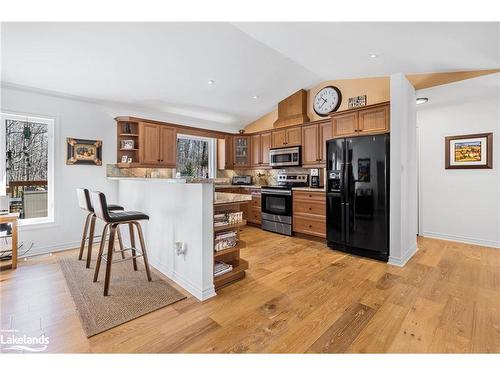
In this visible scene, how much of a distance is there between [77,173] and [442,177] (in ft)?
20.0

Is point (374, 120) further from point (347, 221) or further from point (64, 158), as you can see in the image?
point (64, 158)

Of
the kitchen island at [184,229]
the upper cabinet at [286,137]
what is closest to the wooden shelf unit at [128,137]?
the kitchen island at [184,229]

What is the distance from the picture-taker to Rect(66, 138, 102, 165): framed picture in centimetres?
364

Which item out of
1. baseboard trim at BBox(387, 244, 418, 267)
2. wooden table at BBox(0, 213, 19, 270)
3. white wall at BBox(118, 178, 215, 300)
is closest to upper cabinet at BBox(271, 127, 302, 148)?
baseboard trim at BBox(387, 244, 418, 267)

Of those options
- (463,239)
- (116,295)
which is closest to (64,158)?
(116,295)

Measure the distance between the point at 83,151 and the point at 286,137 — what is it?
144 inches

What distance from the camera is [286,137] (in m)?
4.96

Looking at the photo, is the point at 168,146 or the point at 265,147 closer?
the point at 168,146

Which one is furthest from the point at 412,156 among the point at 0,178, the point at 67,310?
the point at 0,178

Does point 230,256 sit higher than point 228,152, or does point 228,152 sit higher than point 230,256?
point 228,152

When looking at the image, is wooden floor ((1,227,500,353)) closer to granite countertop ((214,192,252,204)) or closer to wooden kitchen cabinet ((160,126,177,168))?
granite countertop ((214,192,252,204))

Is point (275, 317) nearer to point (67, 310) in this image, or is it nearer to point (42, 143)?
point (67, 310)

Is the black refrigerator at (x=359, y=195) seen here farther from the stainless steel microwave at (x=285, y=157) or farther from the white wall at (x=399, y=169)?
the stainless steel microwave at (x=285, y=157)

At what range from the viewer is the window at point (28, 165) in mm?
3285
